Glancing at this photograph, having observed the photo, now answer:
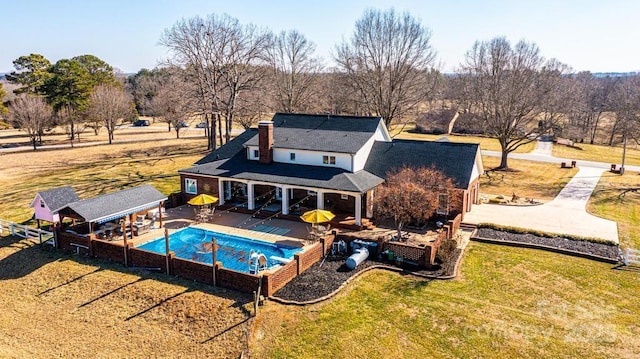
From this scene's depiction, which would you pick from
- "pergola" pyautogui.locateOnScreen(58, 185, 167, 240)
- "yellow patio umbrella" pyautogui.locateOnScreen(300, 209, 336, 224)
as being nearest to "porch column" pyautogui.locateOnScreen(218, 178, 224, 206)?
"pergola" pyautogui.locateOnScreen(58, 185, 167, 240)

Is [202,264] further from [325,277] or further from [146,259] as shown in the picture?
[325,277]

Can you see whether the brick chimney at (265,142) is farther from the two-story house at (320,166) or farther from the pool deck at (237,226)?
the pool deck at (237,226)

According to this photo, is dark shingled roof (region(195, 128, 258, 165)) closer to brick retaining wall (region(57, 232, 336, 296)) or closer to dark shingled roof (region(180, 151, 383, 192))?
dark shingled roof (region(180, 151, 383, 192))

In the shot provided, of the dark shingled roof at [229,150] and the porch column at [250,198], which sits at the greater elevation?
the dark shingled roof at [229,150]

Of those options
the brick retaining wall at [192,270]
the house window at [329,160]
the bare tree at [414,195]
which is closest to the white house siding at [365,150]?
the house window at [329,160]

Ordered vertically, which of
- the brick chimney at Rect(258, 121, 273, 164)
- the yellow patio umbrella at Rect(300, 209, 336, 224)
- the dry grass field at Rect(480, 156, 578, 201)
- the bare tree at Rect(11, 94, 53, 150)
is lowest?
the dry grass field at Rect(480, 156, 578, 201)

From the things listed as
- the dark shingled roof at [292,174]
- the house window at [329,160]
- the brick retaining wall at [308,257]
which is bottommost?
the brick retaining wall at [308,257]

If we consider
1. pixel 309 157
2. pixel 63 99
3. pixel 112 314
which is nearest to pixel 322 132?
pixel 309 157
